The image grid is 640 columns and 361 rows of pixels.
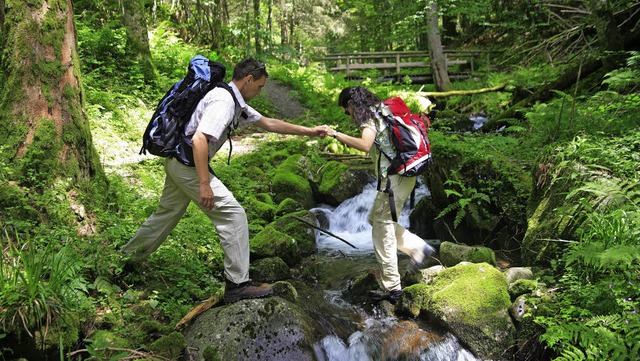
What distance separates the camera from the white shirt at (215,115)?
3.80 m

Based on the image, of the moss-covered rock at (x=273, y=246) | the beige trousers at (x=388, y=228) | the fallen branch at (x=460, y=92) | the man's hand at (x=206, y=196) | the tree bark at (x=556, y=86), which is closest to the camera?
the man's hand at (x=206, y=196)

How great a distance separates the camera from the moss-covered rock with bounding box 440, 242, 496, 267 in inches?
227

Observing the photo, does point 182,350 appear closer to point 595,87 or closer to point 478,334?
point 478,334

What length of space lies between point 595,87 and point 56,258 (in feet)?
33.9

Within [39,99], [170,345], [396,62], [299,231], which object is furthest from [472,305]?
[396,62]

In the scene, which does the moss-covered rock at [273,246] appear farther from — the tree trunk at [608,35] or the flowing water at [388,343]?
the tree trunk at [608,35]

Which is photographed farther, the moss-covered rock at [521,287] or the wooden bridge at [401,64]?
→ the wooden bridge at [401,64]

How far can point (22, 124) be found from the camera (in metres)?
4.69

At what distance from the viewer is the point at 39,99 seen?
15.6 feet

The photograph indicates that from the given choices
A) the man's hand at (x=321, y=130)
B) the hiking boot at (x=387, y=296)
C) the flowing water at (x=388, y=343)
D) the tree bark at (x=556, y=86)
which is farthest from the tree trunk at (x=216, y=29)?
the hiking boot at (x=387, y=296)

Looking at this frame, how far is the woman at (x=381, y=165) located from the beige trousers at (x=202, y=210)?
1298 millimetres

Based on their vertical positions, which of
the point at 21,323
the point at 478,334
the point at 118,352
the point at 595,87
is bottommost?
the point at 478,334

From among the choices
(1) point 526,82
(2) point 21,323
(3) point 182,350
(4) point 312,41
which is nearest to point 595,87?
(1) point 526,82

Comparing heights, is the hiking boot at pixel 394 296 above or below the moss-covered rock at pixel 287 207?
below
